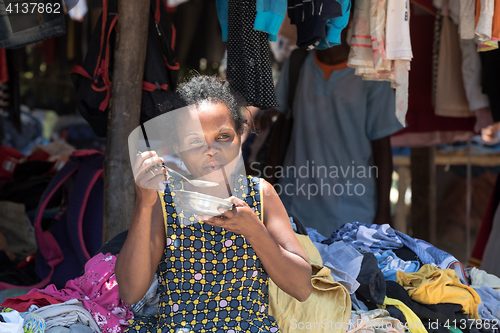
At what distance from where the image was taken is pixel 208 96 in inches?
62.1

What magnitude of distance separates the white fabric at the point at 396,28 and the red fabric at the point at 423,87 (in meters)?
1.72

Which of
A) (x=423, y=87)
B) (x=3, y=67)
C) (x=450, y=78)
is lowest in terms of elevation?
(x=423, y=87)

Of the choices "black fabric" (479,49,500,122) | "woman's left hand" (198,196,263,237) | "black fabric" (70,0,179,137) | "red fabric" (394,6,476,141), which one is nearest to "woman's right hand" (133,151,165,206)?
"woman's left hand" (198,196,263,237)

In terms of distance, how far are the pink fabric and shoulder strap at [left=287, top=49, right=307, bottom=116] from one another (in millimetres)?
1818

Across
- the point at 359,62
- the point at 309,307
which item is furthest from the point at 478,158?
the point at 309,307

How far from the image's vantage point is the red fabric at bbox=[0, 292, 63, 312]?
167cm

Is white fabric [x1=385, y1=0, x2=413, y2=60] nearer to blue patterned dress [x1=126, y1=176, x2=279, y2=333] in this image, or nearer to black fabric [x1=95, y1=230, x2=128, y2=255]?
blue patterned dress [x1=126, y1=176, x2=279, y2=333]

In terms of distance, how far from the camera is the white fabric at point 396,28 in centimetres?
221

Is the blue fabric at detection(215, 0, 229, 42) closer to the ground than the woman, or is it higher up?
higher up

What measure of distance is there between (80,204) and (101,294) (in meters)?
0.98

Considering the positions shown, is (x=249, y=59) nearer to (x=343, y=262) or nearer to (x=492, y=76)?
(x=343, y=262)

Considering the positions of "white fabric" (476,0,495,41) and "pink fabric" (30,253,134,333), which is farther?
"white fabric" (476,0,495,41)

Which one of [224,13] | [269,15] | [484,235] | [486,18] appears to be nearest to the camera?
[269,15]

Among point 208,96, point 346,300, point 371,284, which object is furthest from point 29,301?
point 371,284
